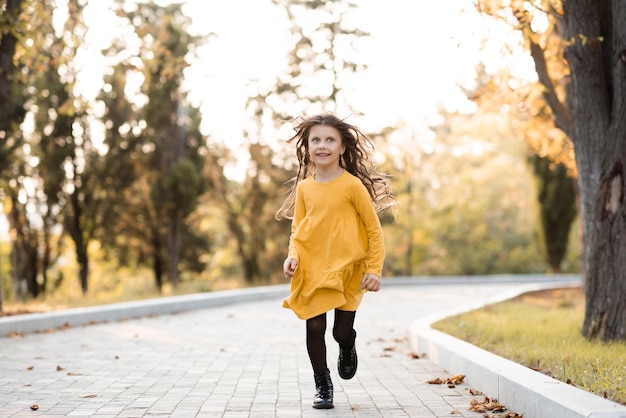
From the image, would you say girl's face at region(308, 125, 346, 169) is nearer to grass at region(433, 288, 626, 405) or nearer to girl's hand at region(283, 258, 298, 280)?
girl's hand at region(283, 258, 298, 280)

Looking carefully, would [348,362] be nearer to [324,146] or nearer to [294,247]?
[294,247]

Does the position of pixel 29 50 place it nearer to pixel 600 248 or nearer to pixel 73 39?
pixel 73 39

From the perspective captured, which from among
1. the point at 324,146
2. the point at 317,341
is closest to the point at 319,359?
the point at 317,341

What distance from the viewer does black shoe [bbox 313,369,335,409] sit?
565 cm

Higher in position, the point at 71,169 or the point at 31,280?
the point at 71,169

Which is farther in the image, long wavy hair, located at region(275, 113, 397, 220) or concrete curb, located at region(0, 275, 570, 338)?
concrete curb, located at region(0, 275, 570, 338)

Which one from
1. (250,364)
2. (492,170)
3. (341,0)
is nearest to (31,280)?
(341,0)

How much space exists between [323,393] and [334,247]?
0.99m

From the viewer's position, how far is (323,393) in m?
5.66

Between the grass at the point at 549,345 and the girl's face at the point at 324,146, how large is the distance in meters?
2.20

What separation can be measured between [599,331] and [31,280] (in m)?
20.4

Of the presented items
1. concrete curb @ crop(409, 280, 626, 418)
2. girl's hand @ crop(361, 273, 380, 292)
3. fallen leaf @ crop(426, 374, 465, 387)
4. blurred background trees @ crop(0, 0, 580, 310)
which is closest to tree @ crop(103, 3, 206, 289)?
blurred background trees @ crop(0, 0, 580, 310)

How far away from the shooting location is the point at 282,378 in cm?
721

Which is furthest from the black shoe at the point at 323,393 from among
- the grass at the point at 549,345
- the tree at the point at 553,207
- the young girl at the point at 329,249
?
the tree at the point at 553,207
